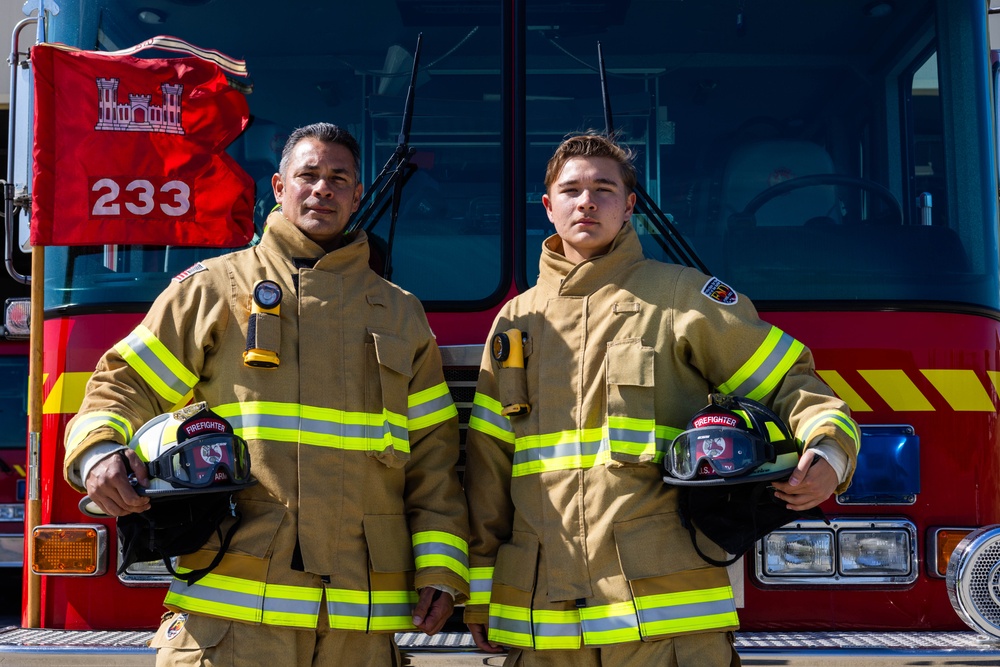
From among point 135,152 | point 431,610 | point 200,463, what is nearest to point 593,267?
point 431,610

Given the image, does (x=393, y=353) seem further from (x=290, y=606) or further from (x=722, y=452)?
(x=722, y=452)

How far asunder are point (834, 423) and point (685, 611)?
519 millimetres

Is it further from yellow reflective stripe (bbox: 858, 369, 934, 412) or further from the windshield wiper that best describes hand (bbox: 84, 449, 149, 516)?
yellow reflective stripe (bbox: 858, 369, 934, 412)

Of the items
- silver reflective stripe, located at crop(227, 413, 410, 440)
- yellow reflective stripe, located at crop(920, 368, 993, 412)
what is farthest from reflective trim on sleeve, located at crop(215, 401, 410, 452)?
yellow reflective stripe, located at crop(920, 368, 993, 412)

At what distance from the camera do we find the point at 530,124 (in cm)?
Answer: 346

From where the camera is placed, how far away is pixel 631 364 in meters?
2.63

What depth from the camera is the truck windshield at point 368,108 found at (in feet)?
11.2

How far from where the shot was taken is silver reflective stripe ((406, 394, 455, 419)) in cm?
283

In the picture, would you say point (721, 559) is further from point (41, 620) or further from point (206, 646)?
point (41, 620)

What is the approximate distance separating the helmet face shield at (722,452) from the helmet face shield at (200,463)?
97 cm

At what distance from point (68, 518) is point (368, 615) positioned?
3.89ft

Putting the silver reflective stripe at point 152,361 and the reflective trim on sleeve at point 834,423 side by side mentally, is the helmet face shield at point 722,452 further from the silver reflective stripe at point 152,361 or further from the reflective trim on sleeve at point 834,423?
the silver reflective stripe at point 152,361

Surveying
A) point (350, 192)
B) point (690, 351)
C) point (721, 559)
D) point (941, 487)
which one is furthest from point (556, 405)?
point (941, 487)

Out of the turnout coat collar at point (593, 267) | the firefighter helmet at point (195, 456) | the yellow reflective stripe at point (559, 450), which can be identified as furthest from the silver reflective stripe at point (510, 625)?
the turnout coat collar at point (593, 267)
